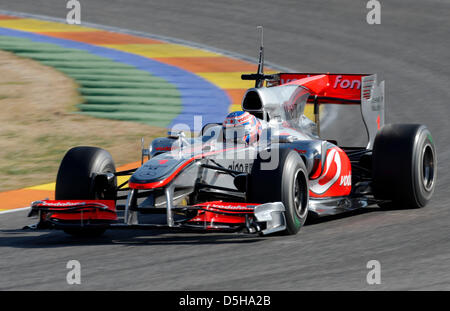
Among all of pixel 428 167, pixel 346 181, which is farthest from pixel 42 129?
pixel 428 167

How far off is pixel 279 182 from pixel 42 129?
24.1 feet

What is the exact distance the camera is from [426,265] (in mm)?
6621

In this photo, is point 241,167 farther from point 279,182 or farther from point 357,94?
point 357,94

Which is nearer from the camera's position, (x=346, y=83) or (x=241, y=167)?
(x=241, y=167)

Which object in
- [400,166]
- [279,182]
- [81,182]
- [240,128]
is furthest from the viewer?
[400,166]

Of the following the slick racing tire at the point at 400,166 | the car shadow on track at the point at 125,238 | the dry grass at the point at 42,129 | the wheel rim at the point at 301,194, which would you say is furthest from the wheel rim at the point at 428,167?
the dry grass at the point at 42,129

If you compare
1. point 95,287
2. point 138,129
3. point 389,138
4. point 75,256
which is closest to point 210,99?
point 138,129

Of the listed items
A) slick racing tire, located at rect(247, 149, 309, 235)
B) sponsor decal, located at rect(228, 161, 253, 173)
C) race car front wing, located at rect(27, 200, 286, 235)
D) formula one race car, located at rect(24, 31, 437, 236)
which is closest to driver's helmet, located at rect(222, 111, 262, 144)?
formula one race car, located at rect(24, 31, 437, 236)

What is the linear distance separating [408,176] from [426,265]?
238 cm

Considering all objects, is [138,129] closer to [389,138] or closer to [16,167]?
[16,167]

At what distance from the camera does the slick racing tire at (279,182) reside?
298 inches

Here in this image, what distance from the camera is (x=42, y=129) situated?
14.0 meters

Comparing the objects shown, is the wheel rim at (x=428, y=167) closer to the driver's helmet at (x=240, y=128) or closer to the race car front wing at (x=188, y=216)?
the driver's helmet at (x=240, y=128)

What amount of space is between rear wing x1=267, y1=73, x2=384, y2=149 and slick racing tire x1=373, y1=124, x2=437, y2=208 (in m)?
0.88
